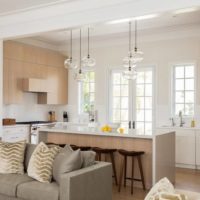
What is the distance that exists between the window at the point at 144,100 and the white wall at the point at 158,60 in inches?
9.2

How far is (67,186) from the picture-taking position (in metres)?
3.27

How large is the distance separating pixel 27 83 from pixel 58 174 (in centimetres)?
433

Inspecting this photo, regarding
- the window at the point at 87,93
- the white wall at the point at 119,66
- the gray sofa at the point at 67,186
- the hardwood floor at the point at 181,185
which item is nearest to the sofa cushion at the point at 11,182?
the gray sofa at the point at 67,186

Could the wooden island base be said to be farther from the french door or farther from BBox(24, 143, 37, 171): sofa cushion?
the french door

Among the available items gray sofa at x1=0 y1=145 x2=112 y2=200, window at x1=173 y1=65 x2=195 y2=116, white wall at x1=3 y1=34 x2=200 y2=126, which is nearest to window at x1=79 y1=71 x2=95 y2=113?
white wall at x1=3 y1=34 x2=200 y2=126

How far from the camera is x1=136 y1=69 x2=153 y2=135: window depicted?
25.1 ft

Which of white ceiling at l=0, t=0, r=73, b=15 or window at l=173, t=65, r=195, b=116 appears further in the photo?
window at l=173, t=65, r=195, b=116

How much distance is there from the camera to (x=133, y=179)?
505cm

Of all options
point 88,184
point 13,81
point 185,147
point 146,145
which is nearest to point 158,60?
point 185,147

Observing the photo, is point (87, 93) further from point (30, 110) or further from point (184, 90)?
point (184, 90)

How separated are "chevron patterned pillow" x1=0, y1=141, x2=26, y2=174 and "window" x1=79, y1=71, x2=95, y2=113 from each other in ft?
14.4

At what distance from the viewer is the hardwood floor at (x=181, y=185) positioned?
4.65 metres

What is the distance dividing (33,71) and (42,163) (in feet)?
14.7

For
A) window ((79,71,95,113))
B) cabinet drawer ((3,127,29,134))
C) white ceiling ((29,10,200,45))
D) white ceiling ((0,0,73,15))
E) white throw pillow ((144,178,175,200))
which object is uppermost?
white ceiling ((29,10,200,45))
